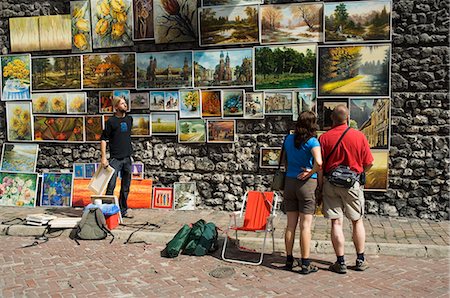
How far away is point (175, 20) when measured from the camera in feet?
28.6

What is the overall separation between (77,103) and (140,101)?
1425 millimetres

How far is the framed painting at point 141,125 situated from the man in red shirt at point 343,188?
4.46 metres

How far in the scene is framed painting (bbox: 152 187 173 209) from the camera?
29.2 ft

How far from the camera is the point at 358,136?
17.8 feet

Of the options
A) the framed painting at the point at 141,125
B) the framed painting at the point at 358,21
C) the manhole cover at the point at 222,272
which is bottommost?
the manhole cover at the point at 222,272

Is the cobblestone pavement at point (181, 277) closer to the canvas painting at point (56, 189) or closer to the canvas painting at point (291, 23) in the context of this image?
the canvas painting at point (56, 189)

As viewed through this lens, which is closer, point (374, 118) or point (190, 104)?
point (374, 118)

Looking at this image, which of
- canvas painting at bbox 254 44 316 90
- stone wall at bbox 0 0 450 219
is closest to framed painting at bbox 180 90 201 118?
stone wall at bbox 0 0 450 219

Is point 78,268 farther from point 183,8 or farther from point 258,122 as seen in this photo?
point 183,8

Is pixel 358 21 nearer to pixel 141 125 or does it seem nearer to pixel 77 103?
pixel 141 125

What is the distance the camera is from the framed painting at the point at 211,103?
8.65m

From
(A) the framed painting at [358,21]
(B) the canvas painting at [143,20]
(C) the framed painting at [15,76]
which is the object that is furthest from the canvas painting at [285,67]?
(C) the framed painting at [15,76]

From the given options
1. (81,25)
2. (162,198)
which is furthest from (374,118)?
(81,25)

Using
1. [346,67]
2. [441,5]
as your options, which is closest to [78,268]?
[346,67]
